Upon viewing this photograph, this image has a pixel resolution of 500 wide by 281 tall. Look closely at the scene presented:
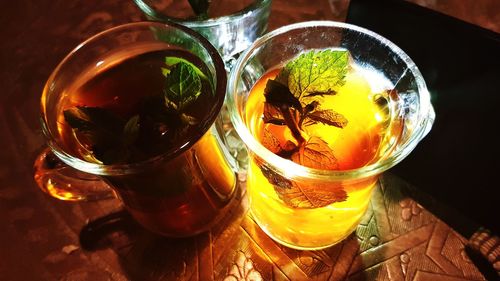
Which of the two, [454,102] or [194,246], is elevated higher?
[454,102]

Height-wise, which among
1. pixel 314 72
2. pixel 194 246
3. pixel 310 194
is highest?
pixel 314 72

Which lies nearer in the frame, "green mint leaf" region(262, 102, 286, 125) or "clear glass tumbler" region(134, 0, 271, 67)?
"green mint leaf" region(262, 102, 286, 125)

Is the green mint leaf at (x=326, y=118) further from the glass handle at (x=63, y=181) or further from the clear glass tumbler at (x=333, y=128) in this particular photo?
the glass handle at (x=63, y=181)

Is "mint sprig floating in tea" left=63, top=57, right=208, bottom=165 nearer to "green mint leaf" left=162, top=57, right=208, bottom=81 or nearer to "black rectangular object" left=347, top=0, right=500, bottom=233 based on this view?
"green mint leaf" left=162, top=57, right=208, bottom=81

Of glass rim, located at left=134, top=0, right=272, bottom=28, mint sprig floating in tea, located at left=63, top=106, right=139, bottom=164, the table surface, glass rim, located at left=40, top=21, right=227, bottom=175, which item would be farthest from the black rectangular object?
mint sprig floating in tea, located at left=63, top=106, right=139, bottom=164

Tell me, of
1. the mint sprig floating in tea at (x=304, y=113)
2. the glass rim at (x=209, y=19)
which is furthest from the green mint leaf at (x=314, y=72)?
the glass rim at (x=209, y=19)

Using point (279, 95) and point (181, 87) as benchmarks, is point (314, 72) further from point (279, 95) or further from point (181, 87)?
point (181, 87)

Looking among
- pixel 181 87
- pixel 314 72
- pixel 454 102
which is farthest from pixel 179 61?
pixel 454 102
